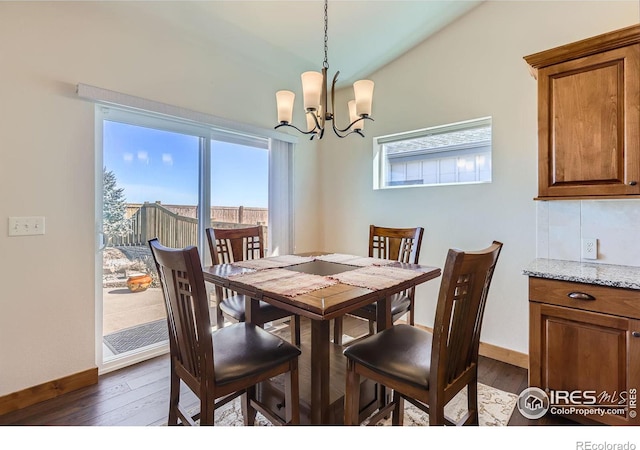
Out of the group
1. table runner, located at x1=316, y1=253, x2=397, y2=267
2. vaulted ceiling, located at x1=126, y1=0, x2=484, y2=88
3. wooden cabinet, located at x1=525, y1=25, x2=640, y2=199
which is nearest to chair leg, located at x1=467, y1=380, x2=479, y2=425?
table runner, located at x1=316, y1=253, x2=397, y2=267

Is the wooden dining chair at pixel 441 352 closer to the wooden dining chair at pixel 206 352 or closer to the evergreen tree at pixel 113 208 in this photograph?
the wooden dining chair at pixel 206 352

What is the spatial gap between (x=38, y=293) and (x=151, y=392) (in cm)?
95

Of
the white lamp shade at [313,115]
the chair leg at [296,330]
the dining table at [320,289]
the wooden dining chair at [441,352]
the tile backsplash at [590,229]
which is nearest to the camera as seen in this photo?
the wooden dining chair at [441,352]

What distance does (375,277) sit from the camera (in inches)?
68.7

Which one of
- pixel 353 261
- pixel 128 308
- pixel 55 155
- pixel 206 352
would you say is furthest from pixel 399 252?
pixel 55 155

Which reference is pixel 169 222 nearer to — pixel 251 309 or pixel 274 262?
pixel 274 262

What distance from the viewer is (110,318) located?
2.42 metres

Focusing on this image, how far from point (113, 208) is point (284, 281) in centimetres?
159

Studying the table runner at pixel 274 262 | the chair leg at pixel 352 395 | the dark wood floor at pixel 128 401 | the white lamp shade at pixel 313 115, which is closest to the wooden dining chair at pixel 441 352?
the chair leg at pixel 352 395

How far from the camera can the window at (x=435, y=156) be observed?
2752 millimetres

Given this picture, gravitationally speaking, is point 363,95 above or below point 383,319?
above

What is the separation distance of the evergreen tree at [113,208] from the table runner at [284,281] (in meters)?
1.24

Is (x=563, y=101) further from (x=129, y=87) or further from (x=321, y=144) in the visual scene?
(x=129, y=87)

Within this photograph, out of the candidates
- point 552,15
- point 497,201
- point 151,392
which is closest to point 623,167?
point 497,201
